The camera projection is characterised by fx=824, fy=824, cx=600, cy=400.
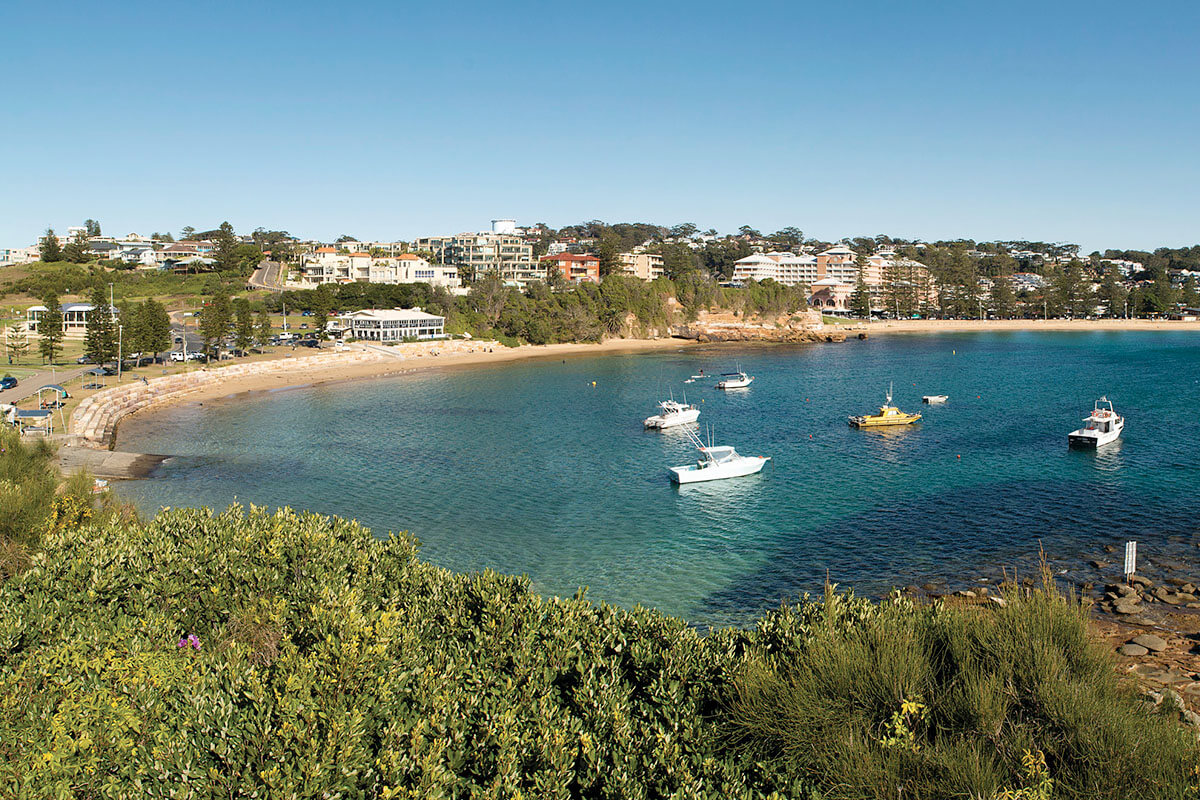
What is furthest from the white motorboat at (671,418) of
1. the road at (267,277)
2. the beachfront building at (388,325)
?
the road at (267,277)

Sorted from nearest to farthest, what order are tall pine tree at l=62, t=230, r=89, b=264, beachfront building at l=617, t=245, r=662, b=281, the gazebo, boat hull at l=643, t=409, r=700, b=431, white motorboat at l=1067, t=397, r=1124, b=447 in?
white motorboat at l=1067, t=397, r=1124, b=447 → boat hull at l=643, t=409, r=700, b=431 → the gazebo → tall pine tree at l=62, t=230, r=89, b=264 → beachfront building at l=617, t=245, r=662, b=281

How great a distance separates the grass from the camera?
841cm

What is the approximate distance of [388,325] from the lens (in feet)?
333

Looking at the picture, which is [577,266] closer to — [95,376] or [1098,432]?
[95,376]

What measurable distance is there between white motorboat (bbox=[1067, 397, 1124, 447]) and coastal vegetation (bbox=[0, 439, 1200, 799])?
37.9 m

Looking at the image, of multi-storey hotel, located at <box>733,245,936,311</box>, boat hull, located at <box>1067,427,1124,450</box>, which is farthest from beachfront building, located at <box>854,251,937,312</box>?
boat hull, located at <box>1067,427,1124,450</box>

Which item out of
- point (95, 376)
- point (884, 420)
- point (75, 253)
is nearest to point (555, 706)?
point (884, 420)

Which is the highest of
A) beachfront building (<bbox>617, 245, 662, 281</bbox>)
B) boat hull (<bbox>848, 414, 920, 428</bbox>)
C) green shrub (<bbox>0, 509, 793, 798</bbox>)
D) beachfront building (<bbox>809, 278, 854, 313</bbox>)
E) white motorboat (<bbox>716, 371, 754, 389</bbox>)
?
beachfront building (<bbox>617, 245, 662, 281</bbox>)

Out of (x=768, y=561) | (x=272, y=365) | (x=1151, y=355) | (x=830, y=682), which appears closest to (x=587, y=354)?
(x=272, y=365)

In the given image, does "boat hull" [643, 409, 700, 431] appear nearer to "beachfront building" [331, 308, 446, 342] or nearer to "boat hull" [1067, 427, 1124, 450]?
"boat hull" [1067, 427, 1124, 450]

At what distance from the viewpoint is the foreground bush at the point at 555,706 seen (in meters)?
8.77

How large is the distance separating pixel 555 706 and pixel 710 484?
27856 millimetres

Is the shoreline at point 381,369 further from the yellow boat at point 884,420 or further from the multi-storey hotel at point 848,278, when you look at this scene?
the multi-storey hotel at point 848,278

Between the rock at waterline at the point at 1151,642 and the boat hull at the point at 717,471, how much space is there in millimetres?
20186
